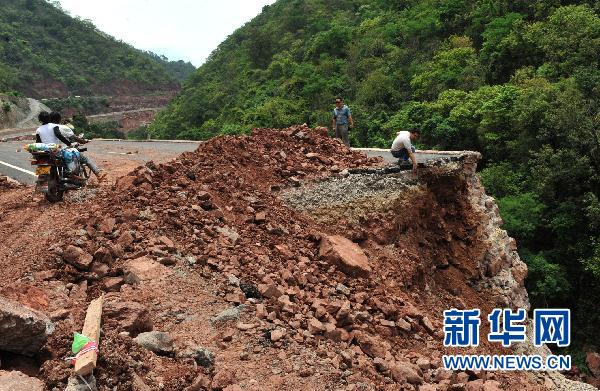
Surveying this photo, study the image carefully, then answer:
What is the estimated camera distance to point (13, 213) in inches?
280

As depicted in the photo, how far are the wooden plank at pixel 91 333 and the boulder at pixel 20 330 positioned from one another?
325 mm

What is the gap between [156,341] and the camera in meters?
4.12

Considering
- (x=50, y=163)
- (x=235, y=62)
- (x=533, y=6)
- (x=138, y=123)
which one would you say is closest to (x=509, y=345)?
(x=50, y=163)

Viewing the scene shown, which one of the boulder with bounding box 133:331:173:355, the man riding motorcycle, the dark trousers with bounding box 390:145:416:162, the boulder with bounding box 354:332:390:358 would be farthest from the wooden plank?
the dark trousers with bounding box 390:145:416:162

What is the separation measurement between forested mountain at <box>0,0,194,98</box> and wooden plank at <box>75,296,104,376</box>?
5616 centimetres

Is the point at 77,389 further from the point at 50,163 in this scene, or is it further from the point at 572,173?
the point at 572,173

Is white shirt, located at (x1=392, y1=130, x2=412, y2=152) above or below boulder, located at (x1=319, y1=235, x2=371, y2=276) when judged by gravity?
above

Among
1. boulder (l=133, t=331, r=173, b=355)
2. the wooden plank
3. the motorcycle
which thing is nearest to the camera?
the wooden plank

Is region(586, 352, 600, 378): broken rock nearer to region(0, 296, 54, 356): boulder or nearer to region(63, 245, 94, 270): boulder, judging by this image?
region(63, 245, 94, 270): boulder

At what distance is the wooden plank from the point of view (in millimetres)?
3297

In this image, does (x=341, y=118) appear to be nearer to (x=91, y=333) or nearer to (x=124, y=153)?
(x=124, y=153)

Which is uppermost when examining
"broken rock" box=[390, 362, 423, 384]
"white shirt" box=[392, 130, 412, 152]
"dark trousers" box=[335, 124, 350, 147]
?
"dark trousers" box=[335, 124, 350, 147]

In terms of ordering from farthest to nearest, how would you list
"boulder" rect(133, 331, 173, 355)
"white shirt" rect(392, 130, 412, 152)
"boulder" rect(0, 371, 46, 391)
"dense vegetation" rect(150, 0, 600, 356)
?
"dense vegetation" rect(150, 0, 600, 356)
"white shirt" rect(392, 130, 412, 152)
"boulder" rect(133, 331, 173, 355)
"boulder" rect(0, 371, 46, 391)

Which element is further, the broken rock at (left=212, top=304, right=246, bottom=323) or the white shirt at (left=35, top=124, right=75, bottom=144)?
the white shirt at (left=35, top=124, right=75, bottom=144)
